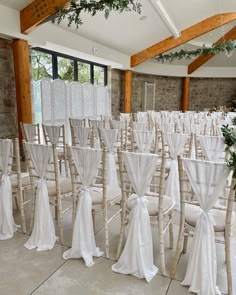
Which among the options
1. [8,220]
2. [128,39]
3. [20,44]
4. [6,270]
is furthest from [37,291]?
[128,39]

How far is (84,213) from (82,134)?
1959mm

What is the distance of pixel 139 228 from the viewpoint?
6.19ft

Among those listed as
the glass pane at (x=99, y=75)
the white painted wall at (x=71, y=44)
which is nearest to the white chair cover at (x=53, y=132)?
the white painted wall at (x=71, y=44)

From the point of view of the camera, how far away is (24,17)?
15.8 ft

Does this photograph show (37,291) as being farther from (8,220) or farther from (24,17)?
(24,17)

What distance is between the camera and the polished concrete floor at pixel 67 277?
1.77 metres

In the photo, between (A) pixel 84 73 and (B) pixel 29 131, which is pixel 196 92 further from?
(B) pixel 29 131

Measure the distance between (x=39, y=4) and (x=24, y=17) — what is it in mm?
473

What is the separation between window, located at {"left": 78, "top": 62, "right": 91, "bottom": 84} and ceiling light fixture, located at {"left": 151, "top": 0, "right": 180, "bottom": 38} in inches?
113

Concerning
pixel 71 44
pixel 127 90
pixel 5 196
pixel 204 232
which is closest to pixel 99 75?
pixel 127 90

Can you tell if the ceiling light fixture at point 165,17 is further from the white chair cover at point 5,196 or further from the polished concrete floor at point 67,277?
the polished concrete floor at point 67,277

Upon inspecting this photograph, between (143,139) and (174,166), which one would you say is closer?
(174,166)

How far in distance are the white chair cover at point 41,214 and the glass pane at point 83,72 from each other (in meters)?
6.12

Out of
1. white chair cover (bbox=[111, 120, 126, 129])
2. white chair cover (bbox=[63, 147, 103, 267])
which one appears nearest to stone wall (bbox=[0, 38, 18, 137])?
white chair cover (bbox=[111, 120, 126, 129])
